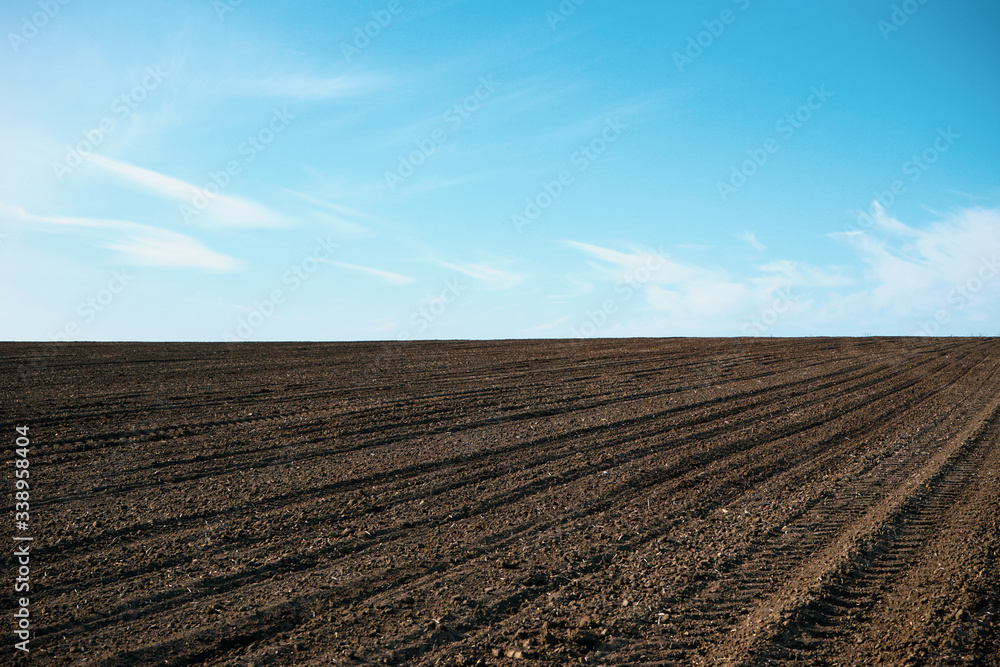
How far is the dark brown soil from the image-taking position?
3.88m

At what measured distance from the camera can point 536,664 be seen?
11.8 ft

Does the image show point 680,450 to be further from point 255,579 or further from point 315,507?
point 255,579

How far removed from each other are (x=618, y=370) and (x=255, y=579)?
44.9 feet

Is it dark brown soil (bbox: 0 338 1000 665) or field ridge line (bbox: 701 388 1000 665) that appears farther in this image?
dark brown soil (bbox: 0 338 1000 665)

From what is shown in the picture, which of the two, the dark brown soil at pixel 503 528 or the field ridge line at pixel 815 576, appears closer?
the field ridge line at pixel 815 576

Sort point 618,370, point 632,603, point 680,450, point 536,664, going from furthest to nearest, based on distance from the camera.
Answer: point 618,370 < point 680,450 < point 632,603 < point 536,664

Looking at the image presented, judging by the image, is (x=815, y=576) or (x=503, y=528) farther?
(x=503, y=528)

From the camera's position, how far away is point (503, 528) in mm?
5707

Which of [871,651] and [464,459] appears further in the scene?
[464,459]

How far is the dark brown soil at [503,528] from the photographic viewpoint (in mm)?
3881

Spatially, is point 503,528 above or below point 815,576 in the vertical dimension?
above

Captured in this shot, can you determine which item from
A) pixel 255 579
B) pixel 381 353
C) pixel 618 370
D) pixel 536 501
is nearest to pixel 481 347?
pixel 381 353

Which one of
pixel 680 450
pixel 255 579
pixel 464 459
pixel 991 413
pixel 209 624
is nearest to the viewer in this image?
pixel 209 624

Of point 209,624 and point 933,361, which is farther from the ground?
point 933,361
